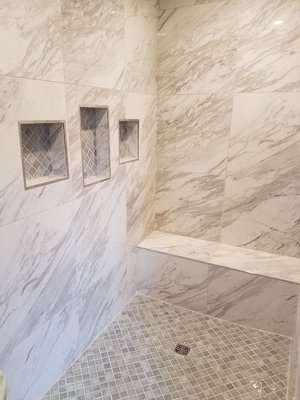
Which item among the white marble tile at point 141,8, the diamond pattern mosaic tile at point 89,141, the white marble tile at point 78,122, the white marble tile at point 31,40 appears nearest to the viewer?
the white marble tile at point 31,40

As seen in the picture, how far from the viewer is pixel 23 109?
3.85ft

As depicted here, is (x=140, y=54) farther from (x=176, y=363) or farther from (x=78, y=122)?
(x=176, y=363)

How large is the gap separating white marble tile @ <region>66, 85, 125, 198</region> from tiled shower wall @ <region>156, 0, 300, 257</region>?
0.65 m

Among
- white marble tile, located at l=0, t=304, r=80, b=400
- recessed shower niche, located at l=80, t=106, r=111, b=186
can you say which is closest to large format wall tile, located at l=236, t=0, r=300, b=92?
recessed shower niche, located at l=80, t=106, r=111, b=186

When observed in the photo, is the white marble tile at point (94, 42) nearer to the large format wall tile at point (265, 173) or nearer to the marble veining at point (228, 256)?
the large format wall tile at point (265, 173)

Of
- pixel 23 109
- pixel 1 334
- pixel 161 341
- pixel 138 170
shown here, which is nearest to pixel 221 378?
pixel 161 341

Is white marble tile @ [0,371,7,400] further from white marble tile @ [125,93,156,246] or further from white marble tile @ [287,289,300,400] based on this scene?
white marble tile @ [125,93,156,246]

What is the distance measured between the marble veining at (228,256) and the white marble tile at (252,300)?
0.06 metres

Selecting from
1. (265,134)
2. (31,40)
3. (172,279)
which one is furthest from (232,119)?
(31,40)

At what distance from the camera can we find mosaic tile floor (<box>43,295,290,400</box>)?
1535 millimetres

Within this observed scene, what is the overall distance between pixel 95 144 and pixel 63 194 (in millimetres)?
469

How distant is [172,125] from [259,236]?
1118mm

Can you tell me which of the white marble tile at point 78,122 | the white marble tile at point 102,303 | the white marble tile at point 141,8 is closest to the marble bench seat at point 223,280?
the white marble tile at point 102,303

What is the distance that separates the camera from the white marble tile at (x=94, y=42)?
1349 mm
